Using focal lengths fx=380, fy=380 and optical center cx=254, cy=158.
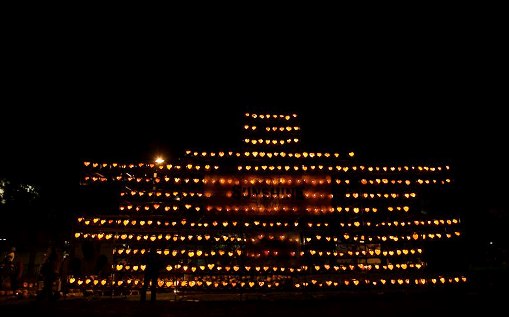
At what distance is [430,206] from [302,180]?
5.39 metres

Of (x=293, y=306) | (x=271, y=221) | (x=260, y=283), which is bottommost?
(x=293, y=306)

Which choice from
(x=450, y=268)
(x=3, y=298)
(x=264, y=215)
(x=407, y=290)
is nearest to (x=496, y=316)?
(x=407, y=290)

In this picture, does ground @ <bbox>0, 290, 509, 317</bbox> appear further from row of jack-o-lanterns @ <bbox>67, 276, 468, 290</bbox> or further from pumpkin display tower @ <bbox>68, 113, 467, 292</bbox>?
pumpkin display tower @ <bbox>68, 113, 467, 292</bbox>

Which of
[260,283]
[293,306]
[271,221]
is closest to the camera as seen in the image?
[293,306]

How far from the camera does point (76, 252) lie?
13.8m

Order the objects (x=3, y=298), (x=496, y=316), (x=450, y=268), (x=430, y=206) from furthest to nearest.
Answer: (x=430, y=206) < (x=450, y=268) < (x=3, y=298) < (x=496, y=316)

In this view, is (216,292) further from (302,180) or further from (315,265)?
(302,180)

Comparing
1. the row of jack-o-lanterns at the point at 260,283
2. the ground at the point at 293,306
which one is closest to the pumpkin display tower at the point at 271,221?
the row of jack-o-lanterns at the point at 260,283

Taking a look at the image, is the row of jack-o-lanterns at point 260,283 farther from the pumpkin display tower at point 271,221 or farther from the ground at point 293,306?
the ground at point 293,306

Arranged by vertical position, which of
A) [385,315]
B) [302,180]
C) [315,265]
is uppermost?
[302,180]

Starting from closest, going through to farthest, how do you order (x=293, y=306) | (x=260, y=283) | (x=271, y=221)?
(x=293, y=306)
(x=260, y=283)
(x=271, y=221)

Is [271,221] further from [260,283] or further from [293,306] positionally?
[293,306]

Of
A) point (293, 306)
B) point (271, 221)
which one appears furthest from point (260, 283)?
point (293, 306)

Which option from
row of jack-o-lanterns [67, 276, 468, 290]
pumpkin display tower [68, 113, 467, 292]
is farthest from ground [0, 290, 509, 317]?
pumpkin display tower [68, 113, 467, 292]
